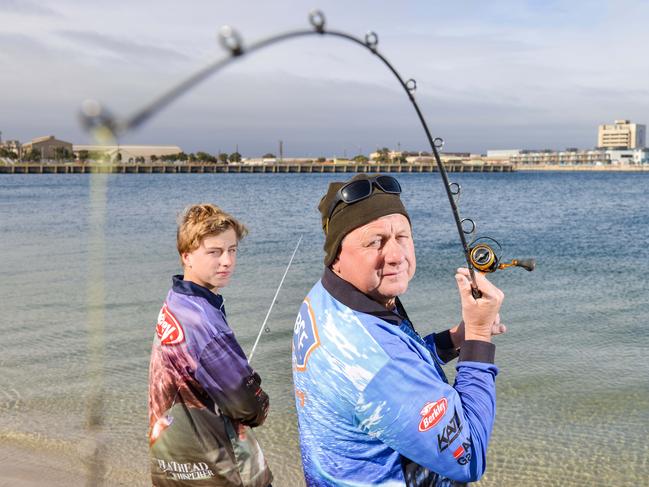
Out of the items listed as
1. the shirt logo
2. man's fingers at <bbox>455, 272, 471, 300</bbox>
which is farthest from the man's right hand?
the shirt logo

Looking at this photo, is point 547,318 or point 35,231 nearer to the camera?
point 547,318

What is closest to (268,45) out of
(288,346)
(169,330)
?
(169,330)

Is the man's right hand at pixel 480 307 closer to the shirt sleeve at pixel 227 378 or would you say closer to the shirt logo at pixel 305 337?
the shirt logo at pixel 305 337

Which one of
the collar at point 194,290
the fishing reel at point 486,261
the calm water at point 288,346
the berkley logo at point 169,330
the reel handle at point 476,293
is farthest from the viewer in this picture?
the calm water at point 288,346

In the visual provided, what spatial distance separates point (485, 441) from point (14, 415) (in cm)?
654

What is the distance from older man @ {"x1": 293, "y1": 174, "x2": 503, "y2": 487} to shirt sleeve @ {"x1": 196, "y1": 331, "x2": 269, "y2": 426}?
26.1 inches

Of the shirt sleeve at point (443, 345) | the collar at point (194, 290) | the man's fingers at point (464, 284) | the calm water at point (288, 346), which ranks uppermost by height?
the man's fingers at point (464, 284)

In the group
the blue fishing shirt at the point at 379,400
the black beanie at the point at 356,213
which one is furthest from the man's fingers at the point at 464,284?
the black beanie at the point at 356,213

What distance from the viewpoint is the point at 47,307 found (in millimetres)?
12641

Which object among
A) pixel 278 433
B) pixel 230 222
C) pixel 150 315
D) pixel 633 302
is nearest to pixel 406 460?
pixel 230 222

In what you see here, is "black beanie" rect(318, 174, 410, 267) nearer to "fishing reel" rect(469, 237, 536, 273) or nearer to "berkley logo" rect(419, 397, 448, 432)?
"fishing reel" rect(469, 237, 536, 273)

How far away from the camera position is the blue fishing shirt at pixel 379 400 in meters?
1.99

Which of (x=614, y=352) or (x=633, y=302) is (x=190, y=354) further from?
(x=633, y=302)

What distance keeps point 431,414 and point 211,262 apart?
1489 millimetres
